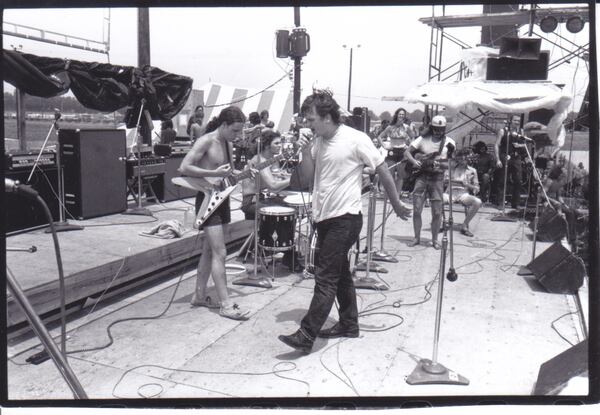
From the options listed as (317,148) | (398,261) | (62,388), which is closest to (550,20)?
(398,261)

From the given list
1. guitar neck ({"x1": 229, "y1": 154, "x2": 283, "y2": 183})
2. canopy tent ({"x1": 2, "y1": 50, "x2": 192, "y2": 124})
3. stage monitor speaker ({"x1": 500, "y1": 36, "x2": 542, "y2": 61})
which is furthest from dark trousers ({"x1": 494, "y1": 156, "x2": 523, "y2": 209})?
guitar neck ({"x1": 229, "y1": 154, "x2": 283, "y2": 183})

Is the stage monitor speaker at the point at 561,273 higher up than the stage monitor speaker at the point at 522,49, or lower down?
lower down

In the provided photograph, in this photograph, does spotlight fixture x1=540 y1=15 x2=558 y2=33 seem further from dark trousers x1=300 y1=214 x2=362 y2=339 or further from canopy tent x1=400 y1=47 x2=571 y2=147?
dark trousers x1=300 y1=214 x2=362 y2=339

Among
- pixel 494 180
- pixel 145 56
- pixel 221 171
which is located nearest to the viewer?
pixel 221 171

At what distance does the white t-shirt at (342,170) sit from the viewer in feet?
14.0

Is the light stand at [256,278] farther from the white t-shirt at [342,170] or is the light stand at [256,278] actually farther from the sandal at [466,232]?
the sandal at [466,232]

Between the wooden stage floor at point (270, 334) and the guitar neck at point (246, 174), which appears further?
the guitar neck at point (246, 174)

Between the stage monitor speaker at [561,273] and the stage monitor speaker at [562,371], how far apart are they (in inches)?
97.7

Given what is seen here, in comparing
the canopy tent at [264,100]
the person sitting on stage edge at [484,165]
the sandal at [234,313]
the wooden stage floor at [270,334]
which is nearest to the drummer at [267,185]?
the wooden stage floor at [270,334]

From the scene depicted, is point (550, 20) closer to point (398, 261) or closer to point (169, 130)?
point (398, 261)

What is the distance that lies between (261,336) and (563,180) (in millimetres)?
6023

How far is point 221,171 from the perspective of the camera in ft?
16.1

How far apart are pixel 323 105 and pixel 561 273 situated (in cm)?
348

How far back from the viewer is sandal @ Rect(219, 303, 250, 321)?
4.98 meters
